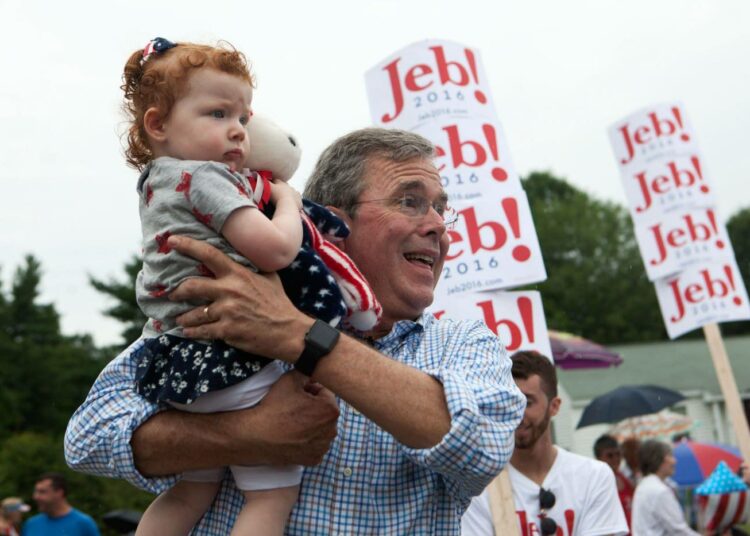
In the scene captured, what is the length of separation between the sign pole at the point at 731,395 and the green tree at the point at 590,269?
136ft

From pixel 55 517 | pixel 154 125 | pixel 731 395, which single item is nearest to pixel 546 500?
pixel 154 125

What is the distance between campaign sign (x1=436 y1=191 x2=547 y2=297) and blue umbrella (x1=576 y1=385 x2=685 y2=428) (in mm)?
8914

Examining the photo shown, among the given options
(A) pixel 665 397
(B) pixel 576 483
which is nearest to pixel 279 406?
(B) pixel 576 483

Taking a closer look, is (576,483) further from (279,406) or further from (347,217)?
(279,406)

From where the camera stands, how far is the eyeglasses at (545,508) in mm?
4758

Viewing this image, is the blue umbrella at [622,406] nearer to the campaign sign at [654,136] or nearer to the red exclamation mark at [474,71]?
the campaign sign at [654,136]

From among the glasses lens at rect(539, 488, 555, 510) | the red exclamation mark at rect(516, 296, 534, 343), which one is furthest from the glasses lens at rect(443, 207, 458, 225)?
the glasses lens at rect(539, 488, 555, 510)

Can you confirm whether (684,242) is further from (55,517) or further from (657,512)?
(55,517)

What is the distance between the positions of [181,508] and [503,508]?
231 cm

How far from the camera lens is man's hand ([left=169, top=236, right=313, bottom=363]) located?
2279 mm

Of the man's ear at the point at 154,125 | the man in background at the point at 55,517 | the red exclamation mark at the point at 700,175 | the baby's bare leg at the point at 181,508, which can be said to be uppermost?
the red exclamation mark at the point at 700,175

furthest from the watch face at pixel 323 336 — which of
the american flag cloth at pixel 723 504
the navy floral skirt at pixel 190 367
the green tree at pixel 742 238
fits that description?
the green tree at pixel 742 238

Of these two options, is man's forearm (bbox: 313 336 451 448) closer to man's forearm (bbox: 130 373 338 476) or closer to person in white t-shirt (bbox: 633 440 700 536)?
man's forearm (bbox: 130 373 338 476)

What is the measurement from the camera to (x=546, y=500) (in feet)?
15.9
